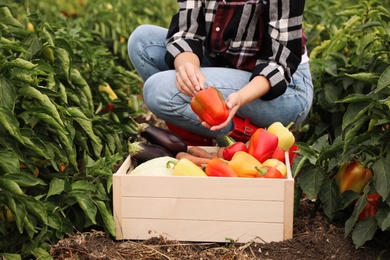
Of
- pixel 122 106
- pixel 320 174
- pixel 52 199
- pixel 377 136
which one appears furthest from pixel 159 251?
pixel 122 106

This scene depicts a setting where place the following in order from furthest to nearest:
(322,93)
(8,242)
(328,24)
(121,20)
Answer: (121,20) < (328,24) < (322,93) < (8,242)

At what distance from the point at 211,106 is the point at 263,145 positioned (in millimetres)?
284


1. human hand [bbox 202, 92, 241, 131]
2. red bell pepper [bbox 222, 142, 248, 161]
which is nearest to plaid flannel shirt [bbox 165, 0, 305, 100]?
human hand [bbox 202, 92, 241, 131]

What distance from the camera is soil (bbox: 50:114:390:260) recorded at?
266 centimetres

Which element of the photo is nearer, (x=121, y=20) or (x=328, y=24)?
(x=328, y=24)

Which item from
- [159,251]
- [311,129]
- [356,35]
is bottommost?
[311,129]

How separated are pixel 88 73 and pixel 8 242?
153cm

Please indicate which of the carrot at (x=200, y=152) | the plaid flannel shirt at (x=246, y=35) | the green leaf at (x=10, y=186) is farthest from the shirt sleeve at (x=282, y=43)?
the green leaf at (x=10, y=186)

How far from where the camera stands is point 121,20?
18.8 ft

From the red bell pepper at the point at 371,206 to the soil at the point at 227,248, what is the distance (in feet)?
0.33

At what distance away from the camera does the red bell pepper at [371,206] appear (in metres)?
2.75

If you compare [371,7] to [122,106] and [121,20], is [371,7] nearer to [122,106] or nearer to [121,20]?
[122,106]

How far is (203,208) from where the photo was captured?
2.73 metres

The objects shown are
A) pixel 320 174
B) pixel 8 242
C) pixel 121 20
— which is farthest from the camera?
pixel 121 20
